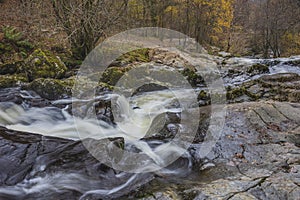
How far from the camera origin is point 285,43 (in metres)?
24.1

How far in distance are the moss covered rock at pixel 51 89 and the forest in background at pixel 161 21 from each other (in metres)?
3.49

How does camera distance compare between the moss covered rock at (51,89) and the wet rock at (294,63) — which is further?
the wet rock at (294,63)

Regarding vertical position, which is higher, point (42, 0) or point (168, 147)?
point (42, 0)

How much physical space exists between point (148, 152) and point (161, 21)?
2096 centimetres

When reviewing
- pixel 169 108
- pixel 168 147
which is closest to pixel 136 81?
pixel 169 108

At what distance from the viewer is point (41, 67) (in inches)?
348

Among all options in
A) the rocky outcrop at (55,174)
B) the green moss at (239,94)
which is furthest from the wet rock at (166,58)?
the rocky outcrop at (55,174)

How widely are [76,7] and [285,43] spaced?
20567mm

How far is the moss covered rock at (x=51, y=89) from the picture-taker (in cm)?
737

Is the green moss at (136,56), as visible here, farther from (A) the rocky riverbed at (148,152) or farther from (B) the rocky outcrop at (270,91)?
(B) the rocky outcrop at (270,91)

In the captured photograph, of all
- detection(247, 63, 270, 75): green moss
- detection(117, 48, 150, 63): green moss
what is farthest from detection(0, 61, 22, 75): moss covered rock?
detection(247, 63, 270, 75): green moss

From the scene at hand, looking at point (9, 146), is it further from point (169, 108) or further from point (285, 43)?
point (285, 43)

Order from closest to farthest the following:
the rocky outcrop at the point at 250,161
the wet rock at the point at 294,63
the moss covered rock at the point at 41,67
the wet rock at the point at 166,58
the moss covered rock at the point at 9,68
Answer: the rocky outcrop at the point at 250,161 → the moss covered rock at the point at 41,67 → the moss covered rock at the point at 9,68 → the wet rock at the point at 294,63 → the wet rock at the point at 166,58

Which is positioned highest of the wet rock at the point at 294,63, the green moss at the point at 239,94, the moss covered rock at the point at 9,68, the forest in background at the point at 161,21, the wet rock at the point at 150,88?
the forest in background at the point at 161,21
